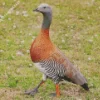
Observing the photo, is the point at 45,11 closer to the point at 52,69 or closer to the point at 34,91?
the point at 52,69

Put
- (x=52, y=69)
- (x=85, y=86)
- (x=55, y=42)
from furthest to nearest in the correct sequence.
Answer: (x=55, y=42), (x=85, y=86), (x=52, y=69)

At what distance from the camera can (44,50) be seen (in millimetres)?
6559

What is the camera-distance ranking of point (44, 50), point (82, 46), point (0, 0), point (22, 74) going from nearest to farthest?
point (44, 50), point (22, 74), point (82, 46), point (0, 0)

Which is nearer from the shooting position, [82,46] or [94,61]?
[94,61]

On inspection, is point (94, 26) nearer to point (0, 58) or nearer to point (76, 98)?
point (0, 58)

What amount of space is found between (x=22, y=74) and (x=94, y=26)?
416cm

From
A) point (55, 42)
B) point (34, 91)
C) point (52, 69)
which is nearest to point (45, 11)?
point (52, 69)

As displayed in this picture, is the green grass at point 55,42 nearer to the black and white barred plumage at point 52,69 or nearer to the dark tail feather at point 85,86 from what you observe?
the dark tail feather at point 85,86

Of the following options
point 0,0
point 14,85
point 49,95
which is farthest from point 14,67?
point 0,0

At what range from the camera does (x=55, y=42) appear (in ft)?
32.5

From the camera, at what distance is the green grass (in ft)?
23.7

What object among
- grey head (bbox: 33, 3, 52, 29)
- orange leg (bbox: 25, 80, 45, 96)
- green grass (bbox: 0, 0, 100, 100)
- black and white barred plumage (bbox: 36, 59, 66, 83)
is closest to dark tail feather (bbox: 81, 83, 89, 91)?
green grass (bbox: 0, 0, 100, 100)

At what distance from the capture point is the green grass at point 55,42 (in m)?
7.23

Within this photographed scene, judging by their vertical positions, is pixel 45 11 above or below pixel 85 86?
above
